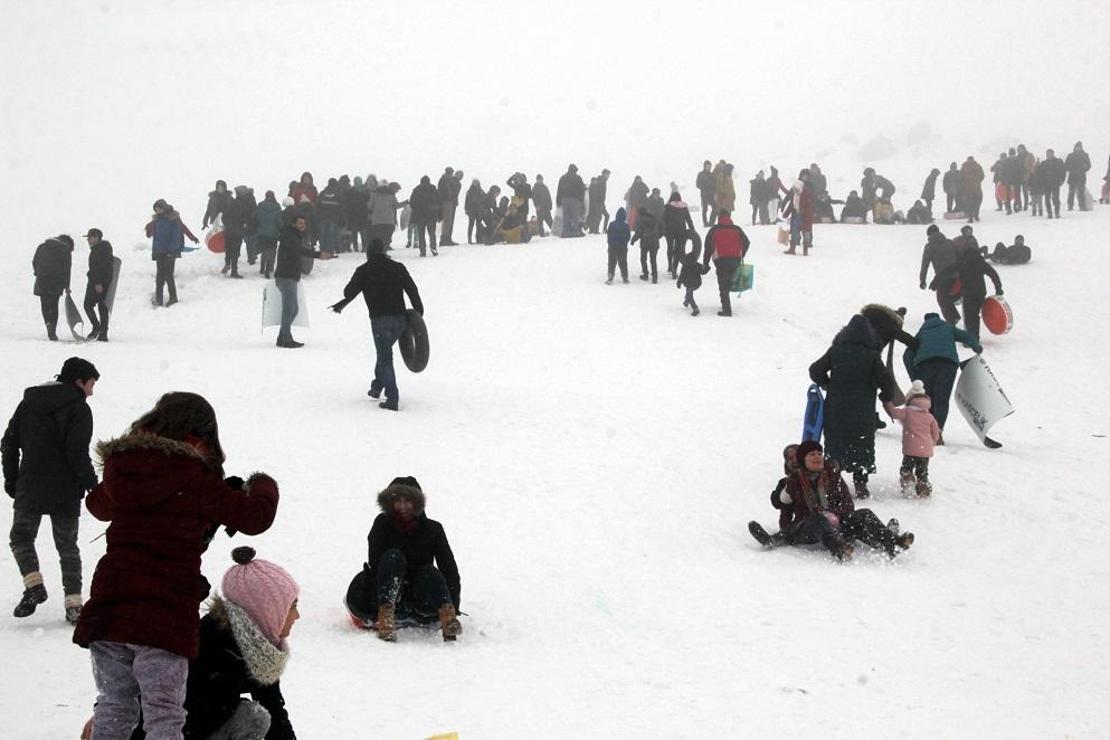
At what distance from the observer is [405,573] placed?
6.64 meters

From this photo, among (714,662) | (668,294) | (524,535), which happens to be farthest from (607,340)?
(714,662)

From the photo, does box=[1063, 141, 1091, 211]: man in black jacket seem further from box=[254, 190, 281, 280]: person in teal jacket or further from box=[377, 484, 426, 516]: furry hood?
box=[377, 484, 426, 516]: furry hood

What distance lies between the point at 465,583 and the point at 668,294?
14202 mm

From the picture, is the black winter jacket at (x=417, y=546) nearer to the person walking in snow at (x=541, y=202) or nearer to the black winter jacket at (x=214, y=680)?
the black winter jacket at (x=214, y=680)

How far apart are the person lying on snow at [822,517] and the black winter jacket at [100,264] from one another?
36.2 ft

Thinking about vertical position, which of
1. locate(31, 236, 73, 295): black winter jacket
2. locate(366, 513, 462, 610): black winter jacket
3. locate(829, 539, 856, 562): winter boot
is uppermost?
locate(31, 236, 73, 295): black winter jacket

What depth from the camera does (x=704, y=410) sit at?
13422 mm

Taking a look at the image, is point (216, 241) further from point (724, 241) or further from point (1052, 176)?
point (1052, 176)

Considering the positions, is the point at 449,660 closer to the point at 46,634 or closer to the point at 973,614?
the point at 46,634

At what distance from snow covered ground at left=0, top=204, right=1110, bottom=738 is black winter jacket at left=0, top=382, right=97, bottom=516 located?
2.33ft

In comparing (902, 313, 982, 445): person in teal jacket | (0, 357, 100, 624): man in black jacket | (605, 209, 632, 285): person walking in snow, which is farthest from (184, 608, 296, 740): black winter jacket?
(605, 209, 632, 285): person walking in snow

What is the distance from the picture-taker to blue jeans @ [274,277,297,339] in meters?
16.3

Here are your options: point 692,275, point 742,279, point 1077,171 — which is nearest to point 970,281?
point 742,279

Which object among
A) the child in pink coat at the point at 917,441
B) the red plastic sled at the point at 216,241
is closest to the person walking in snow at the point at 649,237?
the red plastic sled at the point at 216,241
